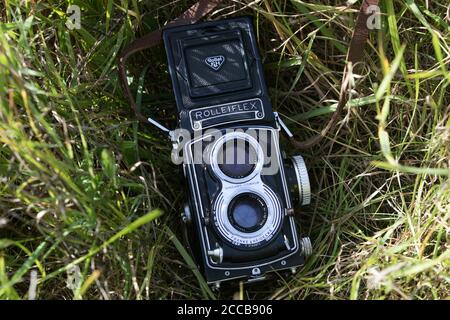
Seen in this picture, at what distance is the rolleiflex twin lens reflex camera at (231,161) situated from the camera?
6.07 feet

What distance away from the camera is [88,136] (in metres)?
1.92

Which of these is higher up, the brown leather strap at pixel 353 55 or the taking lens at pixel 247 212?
the brown leather strap at pixel 353 55

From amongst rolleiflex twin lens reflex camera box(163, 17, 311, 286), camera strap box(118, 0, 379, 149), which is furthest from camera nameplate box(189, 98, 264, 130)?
camera strap box(118, 0, 379, 149)

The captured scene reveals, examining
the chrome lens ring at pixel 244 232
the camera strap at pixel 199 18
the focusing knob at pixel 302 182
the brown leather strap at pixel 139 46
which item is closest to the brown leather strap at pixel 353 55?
the camera strap at pixel 199 18

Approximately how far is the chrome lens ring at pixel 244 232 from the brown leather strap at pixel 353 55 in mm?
230

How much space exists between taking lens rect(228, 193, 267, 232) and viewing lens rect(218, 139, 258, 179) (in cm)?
7

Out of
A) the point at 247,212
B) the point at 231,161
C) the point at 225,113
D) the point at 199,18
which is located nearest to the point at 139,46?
the point at 199,18

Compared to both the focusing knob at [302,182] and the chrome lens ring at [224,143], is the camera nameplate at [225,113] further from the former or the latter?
the focusing knob at [302,182]

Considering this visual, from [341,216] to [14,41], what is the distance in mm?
1069

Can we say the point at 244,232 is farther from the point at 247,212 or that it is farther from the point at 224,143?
the point at 224,143

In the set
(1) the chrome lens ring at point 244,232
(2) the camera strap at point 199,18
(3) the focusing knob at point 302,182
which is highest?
(2) the camera strap at point 199,18

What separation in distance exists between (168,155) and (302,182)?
0.44 meters

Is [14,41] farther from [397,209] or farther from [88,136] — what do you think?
[397,209]
